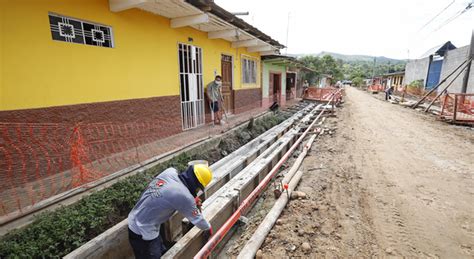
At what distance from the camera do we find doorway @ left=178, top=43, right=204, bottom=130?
7029 millimetres

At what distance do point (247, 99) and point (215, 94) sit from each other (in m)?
4.04

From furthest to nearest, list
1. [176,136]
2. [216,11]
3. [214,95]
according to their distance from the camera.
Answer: [214,95] < [176,136] < [216,11]

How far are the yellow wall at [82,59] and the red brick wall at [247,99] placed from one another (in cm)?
441

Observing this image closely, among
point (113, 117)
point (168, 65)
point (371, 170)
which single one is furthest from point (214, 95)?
point (371, 170)

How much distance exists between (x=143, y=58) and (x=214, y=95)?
3003mm

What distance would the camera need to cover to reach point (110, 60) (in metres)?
4.78

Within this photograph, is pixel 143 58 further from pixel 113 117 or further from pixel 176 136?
pixel 176 136

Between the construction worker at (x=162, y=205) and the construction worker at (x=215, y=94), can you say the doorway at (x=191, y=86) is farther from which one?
the construction worker at (x=162, y=205)

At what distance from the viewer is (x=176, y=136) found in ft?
21.7

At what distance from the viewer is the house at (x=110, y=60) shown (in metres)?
3.49

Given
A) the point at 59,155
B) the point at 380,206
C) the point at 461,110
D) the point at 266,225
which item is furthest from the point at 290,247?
the point at 461,110

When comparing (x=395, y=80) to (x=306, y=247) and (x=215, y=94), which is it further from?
(x=306, y=247)

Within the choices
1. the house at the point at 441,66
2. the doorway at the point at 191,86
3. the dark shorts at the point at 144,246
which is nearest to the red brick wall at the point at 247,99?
the doorway at the point at 191,86

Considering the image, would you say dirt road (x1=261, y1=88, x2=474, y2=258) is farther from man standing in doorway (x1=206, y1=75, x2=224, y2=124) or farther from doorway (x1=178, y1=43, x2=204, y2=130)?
doorway (x1=178, y1=43, x2=204, y2=130)
